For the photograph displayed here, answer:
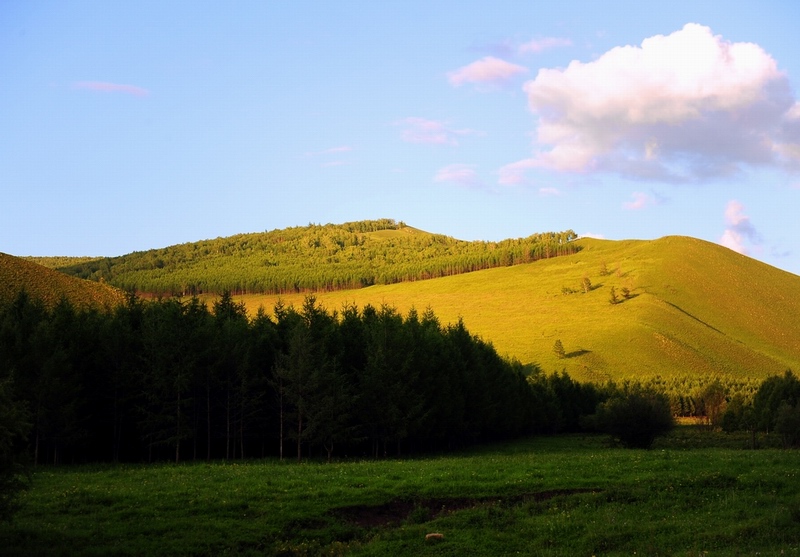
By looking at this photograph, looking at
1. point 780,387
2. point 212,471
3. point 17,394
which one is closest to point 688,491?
point 212,471

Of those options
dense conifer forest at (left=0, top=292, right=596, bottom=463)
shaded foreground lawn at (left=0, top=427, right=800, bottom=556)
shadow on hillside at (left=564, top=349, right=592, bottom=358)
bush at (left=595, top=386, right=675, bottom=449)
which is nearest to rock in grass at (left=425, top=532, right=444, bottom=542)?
shaded foreground lawn at (left=0, top=427, right=800, bottom=556)

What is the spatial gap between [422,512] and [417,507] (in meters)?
0.93

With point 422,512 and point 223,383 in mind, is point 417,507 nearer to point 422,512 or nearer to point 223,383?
point 422,512

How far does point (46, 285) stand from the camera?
109062mm

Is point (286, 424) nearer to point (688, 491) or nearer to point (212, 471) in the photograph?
point (212, 471)

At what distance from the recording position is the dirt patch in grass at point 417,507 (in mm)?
27398

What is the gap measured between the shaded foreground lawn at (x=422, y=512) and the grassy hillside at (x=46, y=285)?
76470 millimetres

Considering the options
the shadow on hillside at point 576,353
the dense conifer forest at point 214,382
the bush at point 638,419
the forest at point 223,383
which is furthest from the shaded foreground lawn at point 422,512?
the shadow on hillside at point 576,353

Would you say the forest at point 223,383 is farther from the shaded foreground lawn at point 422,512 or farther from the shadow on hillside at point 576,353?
the shadow on hillside at point 576,353

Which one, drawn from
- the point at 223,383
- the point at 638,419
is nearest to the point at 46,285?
the point at 223,383

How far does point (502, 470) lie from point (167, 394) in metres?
28.0

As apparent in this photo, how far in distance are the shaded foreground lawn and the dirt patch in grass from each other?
3.1 inches

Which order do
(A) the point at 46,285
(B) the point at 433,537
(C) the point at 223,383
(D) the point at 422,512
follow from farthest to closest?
(A) the point at 46,285 < (C) the point at 223,383 < (D) the point at 422,512 < (B) the point at 433,537

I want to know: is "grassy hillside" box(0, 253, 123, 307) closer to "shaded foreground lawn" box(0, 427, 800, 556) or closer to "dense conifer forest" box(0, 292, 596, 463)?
"dense conifer forest" box(0, 292, 596, 463)
